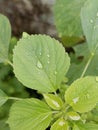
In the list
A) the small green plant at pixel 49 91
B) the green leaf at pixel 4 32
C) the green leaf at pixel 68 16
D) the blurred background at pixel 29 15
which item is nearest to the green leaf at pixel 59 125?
the small green plant at pixel 49 91

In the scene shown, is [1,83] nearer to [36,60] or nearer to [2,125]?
[2,125]

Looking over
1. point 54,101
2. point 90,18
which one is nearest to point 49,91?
point 54,101

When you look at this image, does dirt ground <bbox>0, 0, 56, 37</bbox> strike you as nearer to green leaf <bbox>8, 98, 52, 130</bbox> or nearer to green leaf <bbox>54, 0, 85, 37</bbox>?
green leaf <bbox>54, 0, 85, 37</bbox>

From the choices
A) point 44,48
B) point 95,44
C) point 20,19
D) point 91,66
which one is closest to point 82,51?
point 91,66

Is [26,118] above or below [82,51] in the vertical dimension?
above

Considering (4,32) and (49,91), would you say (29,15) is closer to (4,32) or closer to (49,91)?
(4,32)
